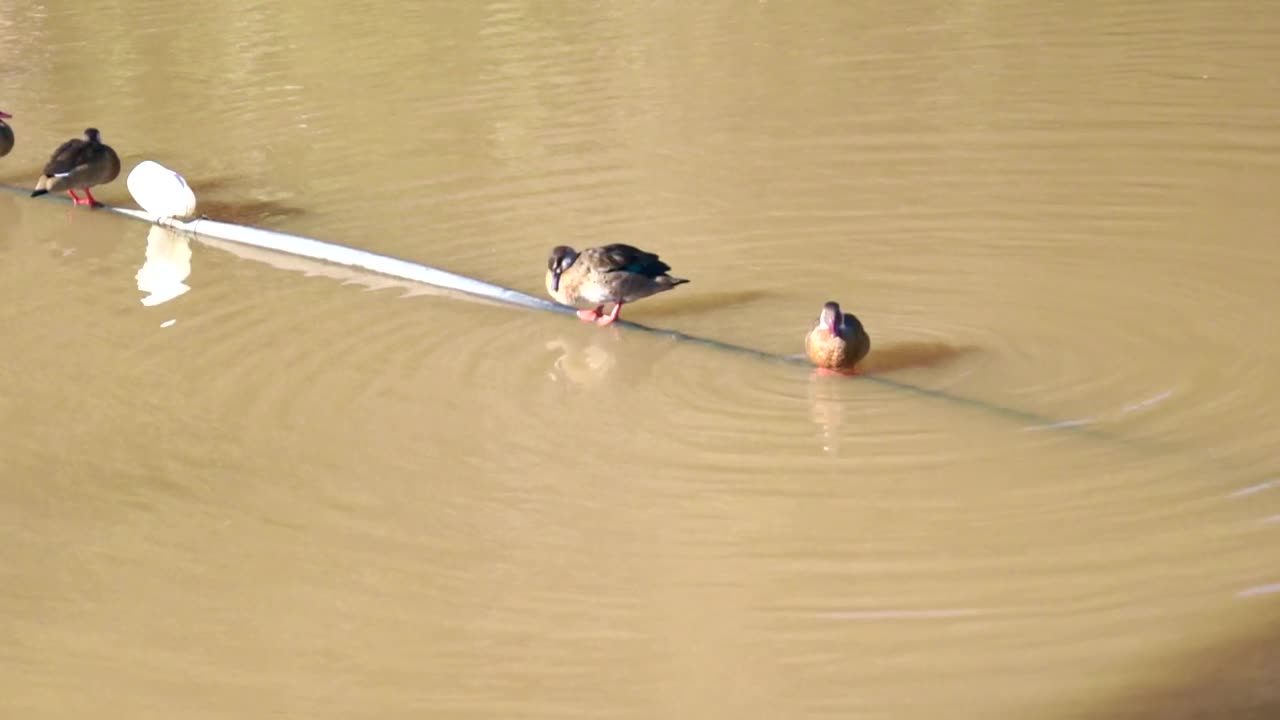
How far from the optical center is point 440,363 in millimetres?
5809

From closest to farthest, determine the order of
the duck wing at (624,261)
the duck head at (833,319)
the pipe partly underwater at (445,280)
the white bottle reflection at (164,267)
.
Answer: the pipe partly underwater at (445,280)
the duck head at (833,319)
the duck wing at (624,261)
the white bottle reflection at (164,267)

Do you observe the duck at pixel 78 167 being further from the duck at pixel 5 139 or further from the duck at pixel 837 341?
the duck at pixel 837 341

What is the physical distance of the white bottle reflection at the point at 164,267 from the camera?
6.80 m

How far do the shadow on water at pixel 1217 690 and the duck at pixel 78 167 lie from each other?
5878 millimetres

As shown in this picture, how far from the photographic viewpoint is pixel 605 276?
588 centimetres

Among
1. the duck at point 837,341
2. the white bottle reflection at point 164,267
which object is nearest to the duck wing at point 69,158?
the white bottle reflection at point 164,267

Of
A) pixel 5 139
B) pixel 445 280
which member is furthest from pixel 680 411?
pixel 5 139

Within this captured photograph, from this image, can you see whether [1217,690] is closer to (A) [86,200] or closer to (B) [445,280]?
(B) [445,280]

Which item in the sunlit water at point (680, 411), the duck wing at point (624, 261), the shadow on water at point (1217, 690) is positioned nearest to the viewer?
the shadow on water at point (1217, 690)

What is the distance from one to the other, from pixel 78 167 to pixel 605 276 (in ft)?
10.8

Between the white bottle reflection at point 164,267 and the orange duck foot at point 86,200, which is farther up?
the orange duck foot at point 86,200

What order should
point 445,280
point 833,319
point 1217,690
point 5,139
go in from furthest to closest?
1. point 5,139
2. point 445,280
3. point 833,319
4. point 1217,690

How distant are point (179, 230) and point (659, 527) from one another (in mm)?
3955

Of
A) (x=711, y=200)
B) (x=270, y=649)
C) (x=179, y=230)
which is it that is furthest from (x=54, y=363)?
(x=711, y=200)
